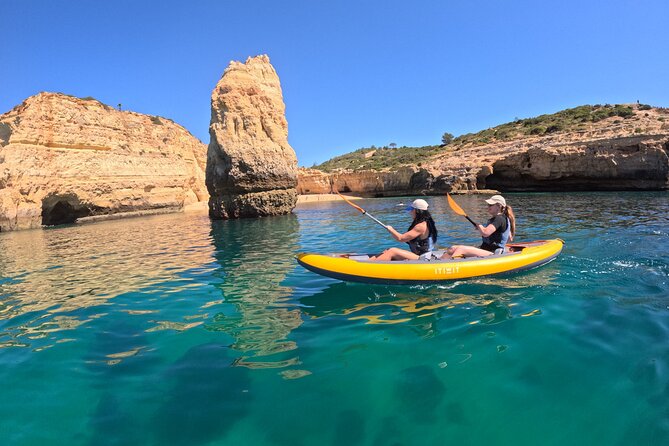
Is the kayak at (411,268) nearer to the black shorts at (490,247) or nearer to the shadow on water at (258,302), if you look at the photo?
the black shorts at (490,247)

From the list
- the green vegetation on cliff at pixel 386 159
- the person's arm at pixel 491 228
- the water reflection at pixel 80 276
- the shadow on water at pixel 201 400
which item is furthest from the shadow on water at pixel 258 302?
the green vegetation on cliff at pixel 386 159

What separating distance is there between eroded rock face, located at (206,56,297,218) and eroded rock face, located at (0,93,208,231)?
33.1 feet

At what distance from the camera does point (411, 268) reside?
5492 millimetres

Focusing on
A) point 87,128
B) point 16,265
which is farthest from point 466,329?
point 87,128

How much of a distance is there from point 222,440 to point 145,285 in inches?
192

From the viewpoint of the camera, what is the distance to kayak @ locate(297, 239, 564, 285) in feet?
18.0

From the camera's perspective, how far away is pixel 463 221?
14.6 m

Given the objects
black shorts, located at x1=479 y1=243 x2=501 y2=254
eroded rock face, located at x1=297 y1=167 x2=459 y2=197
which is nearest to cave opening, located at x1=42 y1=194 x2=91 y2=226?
eroded rock face, located at x1=297 y1=167 x2=459 y2=197

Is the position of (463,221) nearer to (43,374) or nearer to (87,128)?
(43,374)

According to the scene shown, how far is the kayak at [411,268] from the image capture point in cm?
548

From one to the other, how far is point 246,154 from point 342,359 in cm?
1580

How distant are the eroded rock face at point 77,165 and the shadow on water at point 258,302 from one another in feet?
57.1

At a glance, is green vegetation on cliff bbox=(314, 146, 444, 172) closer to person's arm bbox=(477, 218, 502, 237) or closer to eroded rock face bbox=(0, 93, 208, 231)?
eroded rock face bbox=(0, 93, 208, 231)

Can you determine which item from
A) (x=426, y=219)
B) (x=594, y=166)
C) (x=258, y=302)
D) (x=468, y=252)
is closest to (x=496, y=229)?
(x=468, y=252)
